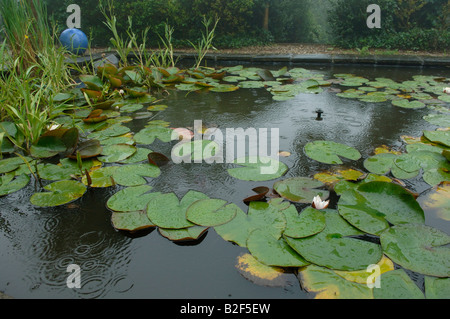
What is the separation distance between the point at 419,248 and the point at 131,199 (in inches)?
54.1

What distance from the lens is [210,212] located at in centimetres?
146

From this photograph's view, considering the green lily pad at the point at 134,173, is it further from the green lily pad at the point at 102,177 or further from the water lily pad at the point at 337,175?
the water lily pad at the point at 337,175

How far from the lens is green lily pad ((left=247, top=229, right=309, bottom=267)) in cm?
117

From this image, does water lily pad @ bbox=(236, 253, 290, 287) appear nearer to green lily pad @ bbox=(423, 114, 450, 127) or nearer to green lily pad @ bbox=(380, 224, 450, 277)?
green lily pad @ bbox=(380, 224, 450, 277)

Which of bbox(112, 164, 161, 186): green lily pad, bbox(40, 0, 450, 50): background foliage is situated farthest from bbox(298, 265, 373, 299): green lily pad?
bbox(40, 0, 450, 50): background foliage

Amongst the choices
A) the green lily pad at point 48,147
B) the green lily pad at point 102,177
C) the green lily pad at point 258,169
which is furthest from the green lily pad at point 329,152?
the green lily pad at point 48,147

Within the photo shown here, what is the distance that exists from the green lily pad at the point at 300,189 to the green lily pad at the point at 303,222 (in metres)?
0.10

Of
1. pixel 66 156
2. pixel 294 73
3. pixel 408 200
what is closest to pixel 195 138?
pixel 66 156

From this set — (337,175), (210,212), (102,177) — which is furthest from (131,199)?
(337,175)

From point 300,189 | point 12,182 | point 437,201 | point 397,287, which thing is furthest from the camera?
point 12,182

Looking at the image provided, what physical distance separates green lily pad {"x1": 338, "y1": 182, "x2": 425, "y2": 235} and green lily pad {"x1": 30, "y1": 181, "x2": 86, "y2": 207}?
1.42 m

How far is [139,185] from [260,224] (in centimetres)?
77

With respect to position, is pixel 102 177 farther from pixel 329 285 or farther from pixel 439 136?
pixel 439 136
